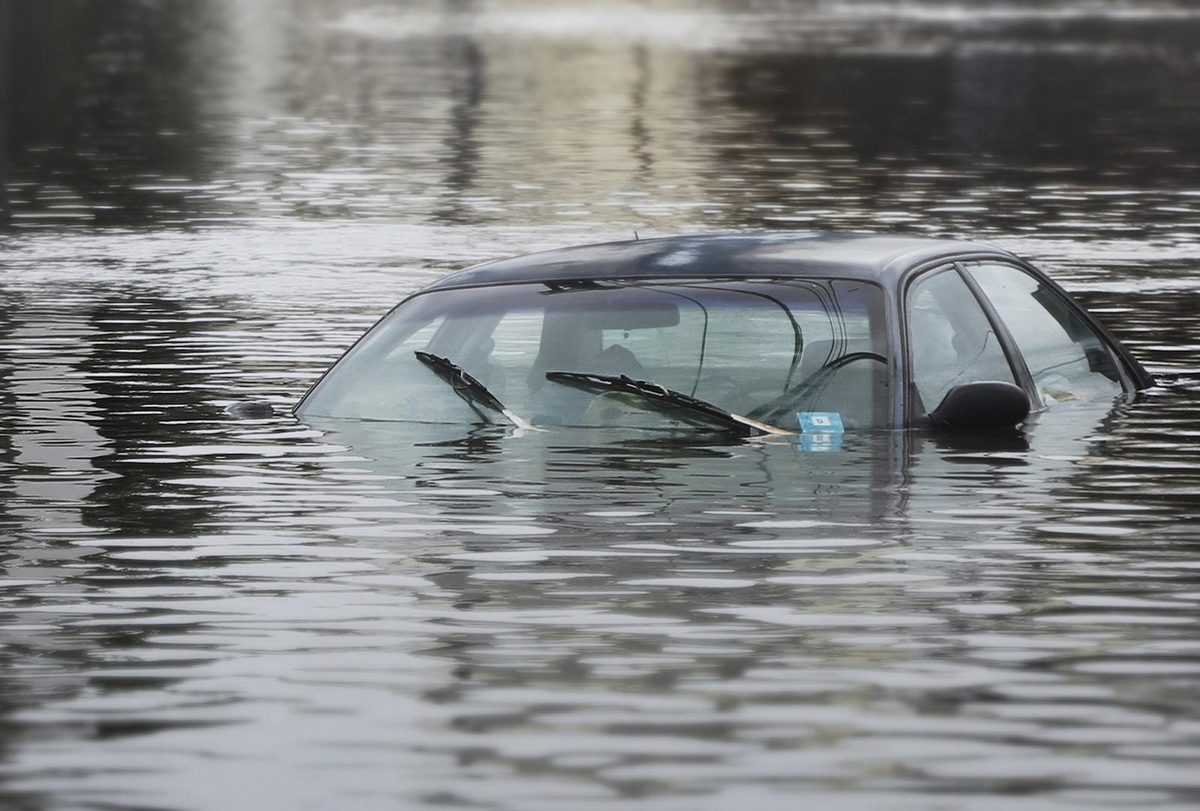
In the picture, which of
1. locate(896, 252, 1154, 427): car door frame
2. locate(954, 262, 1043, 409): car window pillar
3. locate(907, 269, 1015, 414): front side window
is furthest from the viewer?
locate(954, 262, 1043, 409): car window pillar

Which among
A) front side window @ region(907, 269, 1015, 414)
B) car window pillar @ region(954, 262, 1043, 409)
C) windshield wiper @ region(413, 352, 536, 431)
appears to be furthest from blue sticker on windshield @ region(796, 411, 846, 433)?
windshield wiper @ region(413, 352, 536, 431)

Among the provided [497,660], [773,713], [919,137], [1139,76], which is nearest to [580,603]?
[497,660]

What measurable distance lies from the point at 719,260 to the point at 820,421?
0.66 metres

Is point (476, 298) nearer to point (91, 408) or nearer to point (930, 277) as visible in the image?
point (930, 277)

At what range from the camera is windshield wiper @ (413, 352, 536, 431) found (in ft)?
38.2

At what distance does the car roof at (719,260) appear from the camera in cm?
1143

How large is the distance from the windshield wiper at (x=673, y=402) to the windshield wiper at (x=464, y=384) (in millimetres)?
336

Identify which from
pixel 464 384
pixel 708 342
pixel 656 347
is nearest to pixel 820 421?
pixel 708 342

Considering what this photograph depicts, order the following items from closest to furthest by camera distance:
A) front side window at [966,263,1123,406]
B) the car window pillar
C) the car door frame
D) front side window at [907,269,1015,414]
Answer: the car door frame < front side window at [907,269,1015,414] < the car window pillar < front side window at [966,263,1123,406]

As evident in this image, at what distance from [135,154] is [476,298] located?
99.8 ft

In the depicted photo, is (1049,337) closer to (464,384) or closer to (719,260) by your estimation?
(719,260)

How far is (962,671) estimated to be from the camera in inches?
303

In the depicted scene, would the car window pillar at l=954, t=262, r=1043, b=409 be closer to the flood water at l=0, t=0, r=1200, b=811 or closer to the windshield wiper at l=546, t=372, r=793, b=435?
the flood water at l=0, t=0, r=1200, b=811

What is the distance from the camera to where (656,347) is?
11414 mm
